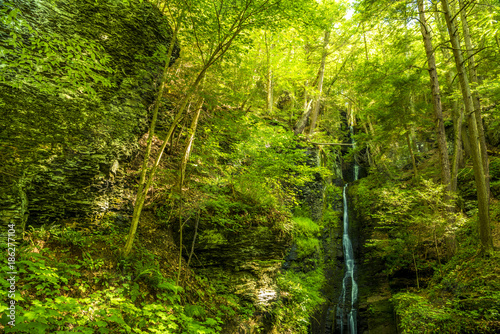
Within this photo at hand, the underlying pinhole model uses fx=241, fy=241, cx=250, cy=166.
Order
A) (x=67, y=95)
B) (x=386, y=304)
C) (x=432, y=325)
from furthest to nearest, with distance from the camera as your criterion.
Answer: (x=386, y=304) → (x=432, y=325) → (x=67, y=95)

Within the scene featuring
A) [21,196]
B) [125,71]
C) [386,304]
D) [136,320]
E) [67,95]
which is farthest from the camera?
[386,304]

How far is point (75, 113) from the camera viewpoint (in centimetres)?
459

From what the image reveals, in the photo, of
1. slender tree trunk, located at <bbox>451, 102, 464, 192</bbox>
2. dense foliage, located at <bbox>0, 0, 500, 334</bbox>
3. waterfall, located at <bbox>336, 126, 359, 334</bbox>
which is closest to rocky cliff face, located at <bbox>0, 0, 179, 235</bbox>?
dense foliage, located at <bbox>0, 0, 500, 334</bbox>

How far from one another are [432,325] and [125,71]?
893 cm

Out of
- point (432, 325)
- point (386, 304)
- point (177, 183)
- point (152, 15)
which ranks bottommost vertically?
point (386, 304)

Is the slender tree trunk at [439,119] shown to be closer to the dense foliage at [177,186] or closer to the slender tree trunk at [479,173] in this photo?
the dense foliage at [177,186]

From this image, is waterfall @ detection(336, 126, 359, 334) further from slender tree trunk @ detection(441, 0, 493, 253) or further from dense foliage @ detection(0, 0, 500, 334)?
slender tree trunk @ detection(441, 0, 493, 253)

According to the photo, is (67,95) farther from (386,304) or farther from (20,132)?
(386,304)

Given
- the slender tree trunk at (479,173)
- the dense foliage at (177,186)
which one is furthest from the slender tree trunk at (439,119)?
Answer: the slender tree trunk at (479,173)

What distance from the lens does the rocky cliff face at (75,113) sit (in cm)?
372

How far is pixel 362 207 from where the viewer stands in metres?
15.3

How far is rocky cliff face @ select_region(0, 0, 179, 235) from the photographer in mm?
3721

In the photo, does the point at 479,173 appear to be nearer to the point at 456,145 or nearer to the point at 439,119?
the point at 439,119

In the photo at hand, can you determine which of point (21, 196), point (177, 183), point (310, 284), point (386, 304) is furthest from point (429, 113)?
point (21, 196)
